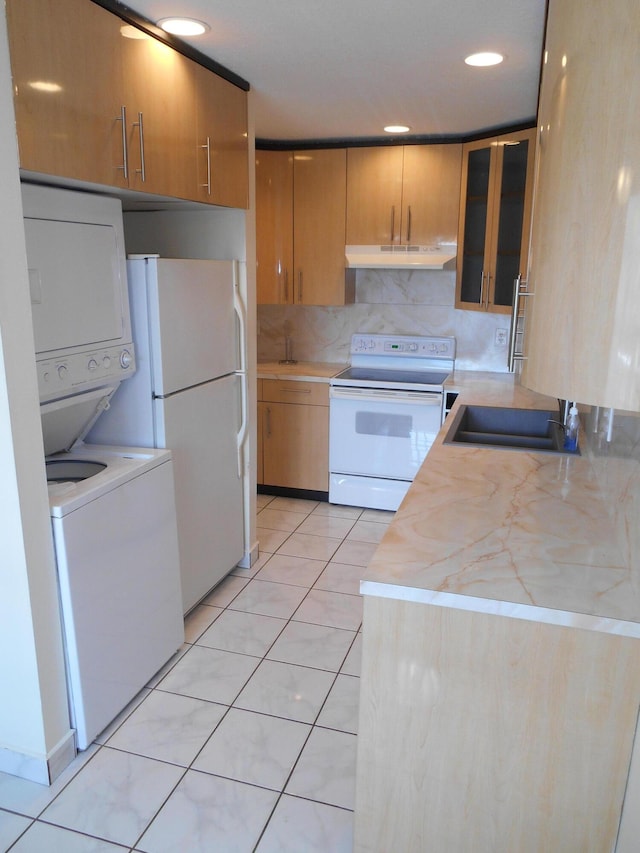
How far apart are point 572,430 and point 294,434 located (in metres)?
1.99

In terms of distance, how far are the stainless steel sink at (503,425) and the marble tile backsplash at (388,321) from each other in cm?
112

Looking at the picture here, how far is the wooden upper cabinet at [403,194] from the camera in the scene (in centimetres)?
388

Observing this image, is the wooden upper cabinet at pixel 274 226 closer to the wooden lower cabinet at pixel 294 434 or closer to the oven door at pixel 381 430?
the wooden lower cabinet at pixel 294 434

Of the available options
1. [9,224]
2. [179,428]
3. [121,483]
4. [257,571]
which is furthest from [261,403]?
[9,224]

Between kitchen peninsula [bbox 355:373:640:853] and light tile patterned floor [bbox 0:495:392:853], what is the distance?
0.39m

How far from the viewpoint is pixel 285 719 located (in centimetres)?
226

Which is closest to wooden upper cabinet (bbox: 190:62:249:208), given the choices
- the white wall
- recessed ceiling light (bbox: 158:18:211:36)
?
recessed ceiling light (bbox: 158:18:211:36)

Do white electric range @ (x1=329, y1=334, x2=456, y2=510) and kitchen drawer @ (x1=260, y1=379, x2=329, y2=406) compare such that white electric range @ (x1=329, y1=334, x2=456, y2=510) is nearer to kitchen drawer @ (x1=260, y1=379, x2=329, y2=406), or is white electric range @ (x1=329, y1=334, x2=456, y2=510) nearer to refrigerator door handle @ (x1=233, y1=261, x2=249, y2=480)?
kitchen drawer @ (x1=260, y1=379, x2=329, y2=406)

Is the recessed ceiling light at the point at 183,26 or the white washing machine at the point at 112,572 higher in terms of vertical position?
the recessed ceiling light at the point at 183,26

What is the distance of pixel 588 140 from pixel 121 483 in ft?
5.55

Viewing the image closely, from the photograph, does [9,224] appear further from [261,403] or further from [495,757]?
[261,403]

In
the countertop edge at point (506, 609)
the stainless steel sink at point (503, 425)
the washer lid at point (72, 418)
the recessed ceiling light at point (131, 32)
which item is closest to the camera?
the countertop edge at point (506, 609)

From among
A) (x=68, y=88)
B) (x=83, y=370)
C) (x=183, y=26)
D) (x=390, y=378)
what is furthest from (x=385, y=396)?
(x=68, y=88)

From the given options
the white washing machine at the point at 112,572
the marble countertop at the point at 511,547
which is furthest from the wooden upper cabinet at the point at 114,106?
the marble countertop at the point at 511,547
